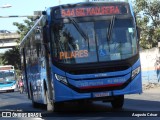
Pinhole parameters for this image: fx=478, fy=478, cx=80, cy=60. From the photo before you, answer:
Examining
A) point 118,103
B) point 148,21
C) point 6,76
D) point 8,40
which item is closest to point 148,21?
point 148,21

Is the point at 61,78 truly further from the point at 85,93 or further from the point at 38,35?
the point at 38,35

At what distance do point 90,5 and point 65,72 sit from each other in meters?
2.34

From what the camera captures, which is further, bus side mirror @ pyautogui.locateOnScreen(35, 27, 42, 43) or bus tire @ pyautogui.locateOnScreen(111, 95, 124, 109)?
bus tire @ pyautogui.locateOnScreen(111, 95, 124, 109)

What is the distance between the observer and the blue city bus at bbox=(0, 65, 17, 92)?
52.5 meters

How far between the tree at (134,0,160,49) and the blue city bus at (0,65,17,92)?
53.1ft

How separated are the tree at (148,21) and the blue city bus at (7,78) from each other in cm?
1619

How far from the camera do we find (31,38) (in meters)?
19.0

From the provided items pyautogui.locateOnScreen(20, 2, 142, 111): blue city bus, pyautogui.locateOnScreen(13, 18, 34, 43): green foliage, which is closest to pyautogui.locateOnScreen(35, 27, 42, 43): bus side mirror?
pyautogui.locateOnScreen(20, 2, 142, 111): blue city bus

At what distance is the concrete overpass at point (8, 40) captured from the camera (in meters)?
78.9

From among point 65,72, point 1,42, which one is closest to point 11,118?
point 65,72

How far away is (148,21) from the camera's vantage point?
140 ft

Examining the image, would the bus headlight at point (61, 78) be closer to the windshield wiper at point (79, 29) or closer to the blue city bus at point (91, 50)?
the blue city bus at point (91, 50)

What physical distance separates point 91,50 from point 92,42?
25cm

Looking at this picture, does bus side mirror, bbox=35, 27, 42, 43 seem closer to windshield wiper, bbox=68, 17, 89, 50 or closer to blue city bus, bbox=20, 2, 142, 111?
blue city bus, bbox=20, 2, 142, 111
